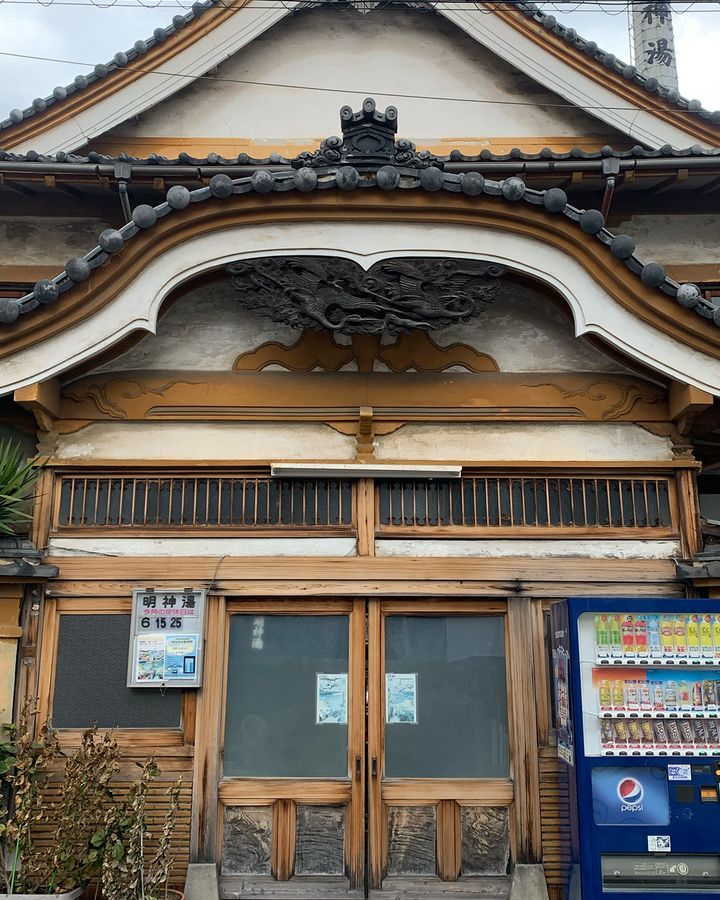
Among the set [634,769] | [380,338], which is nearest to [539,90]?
[380,338]

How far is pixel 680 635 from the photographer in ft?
18.6

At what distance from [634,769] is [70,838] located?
4.10 m

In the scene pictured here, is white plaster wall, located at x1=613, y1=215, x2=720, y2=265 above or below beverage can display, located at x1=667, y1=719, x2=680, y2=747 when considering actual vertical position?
above

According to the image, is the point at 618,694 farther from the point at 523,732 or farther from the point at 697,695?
→ the point at 523,732

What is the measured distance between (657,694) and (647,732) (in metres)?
0.28

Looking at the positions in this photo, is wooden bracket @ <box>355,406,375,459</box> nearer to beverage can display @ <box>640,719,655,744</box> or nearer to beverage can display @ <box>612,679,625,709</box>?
beverage can display @ <box>612,679,625,709</box>

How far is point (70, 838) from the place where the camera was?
567 cm

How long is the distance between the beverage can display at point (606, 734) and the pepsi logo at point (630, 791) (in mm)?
279

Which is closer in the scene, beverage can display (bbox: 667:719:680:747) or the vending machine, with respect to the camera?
the vending machine

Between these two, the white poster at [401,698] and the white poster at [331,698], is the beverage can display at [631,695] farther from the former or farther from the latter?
the white poster at [331,698]

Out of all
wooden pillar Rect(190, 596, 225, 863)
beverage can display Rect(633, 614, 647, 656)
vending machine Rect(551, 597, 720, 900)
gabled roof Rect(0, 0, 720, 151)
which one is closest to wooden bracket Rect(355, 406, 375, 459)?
wooden pillar Rect(190, 596, 225, 863)

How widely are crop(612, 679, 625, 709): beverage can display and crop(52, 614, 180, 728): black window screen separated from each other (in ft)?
11.4

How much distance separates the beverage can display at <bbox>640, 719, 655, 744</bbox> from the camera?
18.2ft

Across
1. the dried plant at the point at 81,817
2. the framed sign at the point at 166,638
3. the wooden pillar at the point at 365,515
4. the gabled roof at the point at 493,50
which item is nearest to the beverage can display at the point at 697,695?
the wooden pillar at the point at 365,515
